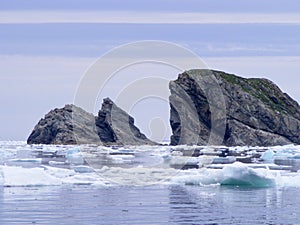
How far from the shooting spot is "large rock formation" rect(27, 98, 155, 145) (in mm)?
102438

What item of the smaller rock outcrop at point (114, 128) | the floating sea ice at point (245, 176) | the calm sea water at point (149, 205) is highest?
the smaller rock outcrop at point (114, 128)

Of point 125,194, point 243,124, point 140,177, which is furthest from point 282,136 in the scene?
point 125,194

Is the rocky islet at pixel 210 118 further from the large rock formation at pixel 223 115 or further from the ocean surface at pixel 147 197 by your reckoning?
the ocean surface at pixel 147 197

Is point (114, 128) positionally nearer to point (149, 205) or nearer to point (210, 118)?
point (210, 118)

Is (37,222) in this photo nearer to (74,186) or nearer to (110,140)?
(74,186)

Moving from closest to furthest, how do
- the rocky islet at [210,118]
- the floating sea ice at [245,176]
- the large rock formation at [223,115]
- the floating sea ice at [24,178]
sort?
the floating sea ice at [245,176]
the floating sea ice at [24,178]
the large rock formation at [223,115]
the rocky islet at [210,118]

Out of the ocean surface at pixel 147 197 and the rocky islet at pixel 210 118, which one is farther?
the rocky islet at pixel 210 118

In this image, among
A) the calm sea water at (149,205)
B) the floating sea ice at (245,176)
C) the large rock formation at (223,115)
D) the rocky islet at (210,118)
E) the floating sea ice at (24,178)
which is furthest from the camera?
the rocky islet at (210,118)

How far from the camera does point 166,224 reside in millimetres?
19453

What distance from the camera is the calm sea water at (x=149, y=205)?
66.9ft

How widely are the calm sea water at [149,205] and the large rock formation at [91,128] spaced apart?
235ft

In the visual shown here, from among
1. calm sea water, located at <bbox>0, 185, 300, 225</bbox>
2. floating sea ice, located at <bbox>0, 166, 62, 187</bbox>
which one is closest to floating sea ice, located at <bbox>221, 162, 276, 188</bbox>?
calm sea water, located at <bbox>0, 185, 300, 225</bbox>

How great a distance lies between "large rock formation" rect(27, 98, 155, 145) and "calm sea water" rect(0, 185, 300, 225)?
7174 centimetres

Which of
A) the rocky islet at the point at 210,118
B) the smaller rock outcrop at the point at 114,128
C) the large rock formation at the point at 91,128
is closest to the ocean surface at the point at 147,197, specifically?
the rocky islet at the point at 210,118
